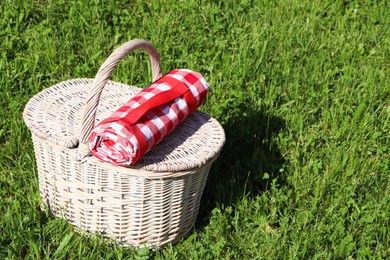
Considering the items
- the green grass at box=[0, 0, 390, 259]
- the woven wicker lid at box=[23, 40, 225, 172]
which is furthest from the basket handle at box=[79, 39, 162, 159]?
the green grass at box=[0, 0, 390, 259]

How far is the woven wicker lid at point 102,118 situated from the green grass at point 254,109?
43cm

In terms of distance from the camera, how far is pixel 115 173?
10.0 ft

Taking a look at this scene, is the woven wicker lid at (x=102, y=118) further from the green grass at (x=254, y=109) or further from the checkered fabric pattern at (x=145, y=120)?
the green grass at (x=254, y=109)

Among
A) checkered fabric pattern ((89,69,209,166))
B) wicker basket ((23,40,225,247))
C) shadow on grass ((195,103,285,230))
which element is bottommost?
shadow on grass ((195,103,285,230))

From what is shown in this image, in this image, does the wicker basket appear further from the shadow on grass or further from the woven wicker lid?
the shadow on grass

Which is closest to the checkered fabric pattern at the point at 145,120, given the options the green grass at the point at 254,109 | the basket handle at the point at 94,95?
the basket handle at the point at 94,95

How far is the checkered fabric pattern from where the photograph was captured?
2.99 meters

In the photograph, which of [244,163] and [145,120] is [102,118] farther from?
[244,163]

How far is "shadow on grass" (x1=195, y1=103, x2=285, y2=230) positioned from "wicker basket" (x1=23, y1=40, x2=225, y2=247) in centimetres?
29

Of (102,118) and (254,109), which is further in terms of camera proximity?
(254,109)

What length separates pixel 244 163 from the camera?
13.0 feet

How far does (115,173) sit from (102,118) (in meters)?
0.41

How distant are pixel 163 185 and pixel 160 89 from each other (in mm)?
455

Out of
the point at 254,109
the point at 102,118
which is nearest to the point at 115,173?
the point at 102,118
